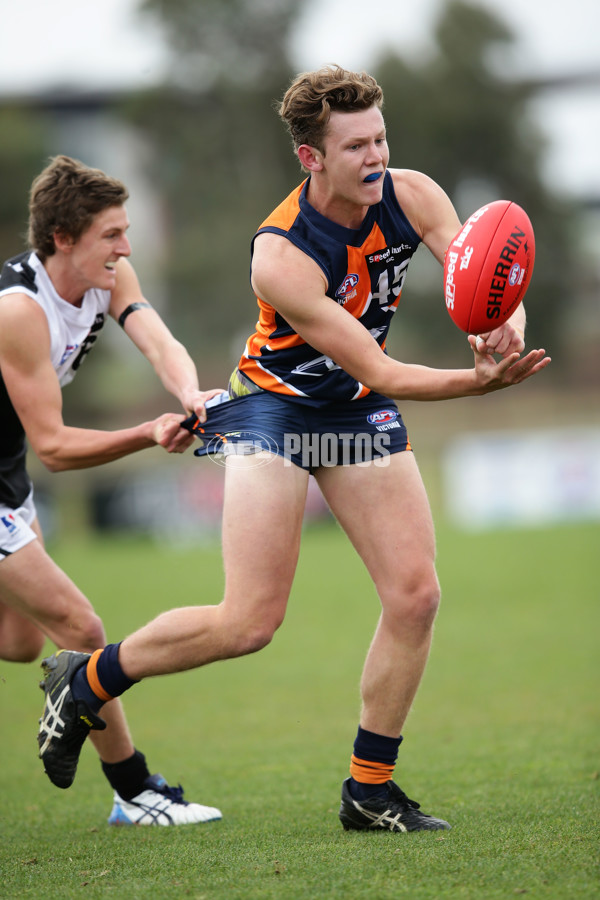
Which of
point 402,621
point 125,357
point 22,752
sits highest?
point 125,357

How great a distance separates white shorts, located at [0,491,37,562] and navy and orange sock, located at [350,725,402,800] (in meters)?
1.49

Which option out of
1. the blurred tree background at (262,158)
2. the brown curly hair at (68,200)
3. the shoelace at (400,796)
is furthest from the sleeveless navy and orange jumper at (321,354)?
the blurred tree background at (262,158)

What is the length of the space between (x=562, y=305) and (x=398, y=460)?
104 ft

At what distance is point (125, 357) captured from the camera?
34.5m

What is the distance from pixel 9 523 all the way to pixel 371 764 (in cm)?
166

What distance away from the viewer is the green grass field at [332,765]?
3193 millimetres

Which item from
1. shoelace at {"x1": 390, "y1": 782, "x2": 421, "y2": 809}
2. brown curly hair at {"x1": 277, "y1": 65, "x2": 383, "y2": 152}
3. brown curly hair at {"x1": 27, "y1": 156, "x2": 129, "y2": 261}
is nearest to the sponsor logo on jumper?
brown curly hair at {"x1": 277, "y1": 65, "x2": 383, "y2": 152}

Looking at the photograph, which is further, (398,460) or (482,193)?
(482,193)

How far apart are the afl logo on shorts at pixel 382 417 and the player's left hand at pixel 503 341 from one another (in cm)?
62

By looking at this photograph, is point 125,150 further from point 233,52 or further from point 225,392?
point 225,392

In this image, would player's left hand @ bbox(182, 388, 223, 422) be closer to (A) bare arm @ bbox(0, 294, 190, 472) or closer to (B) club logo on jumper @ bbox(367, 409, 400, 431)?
(A) bare arm @ bbox(0, 294, 190, 472)

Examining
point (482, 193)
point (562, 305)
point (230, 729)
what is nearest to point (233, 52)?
point (482, 193)

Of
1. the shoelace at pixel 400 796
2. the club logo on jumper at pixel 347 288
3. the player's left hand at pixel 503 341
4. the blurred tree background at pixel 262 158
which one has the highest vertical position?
the blurred tree background at pixel 262 158

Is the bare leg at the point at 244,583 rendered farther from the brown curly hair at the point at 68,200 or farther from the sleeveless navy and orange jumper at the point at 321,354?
the brown curly hair at the point at 68,200
